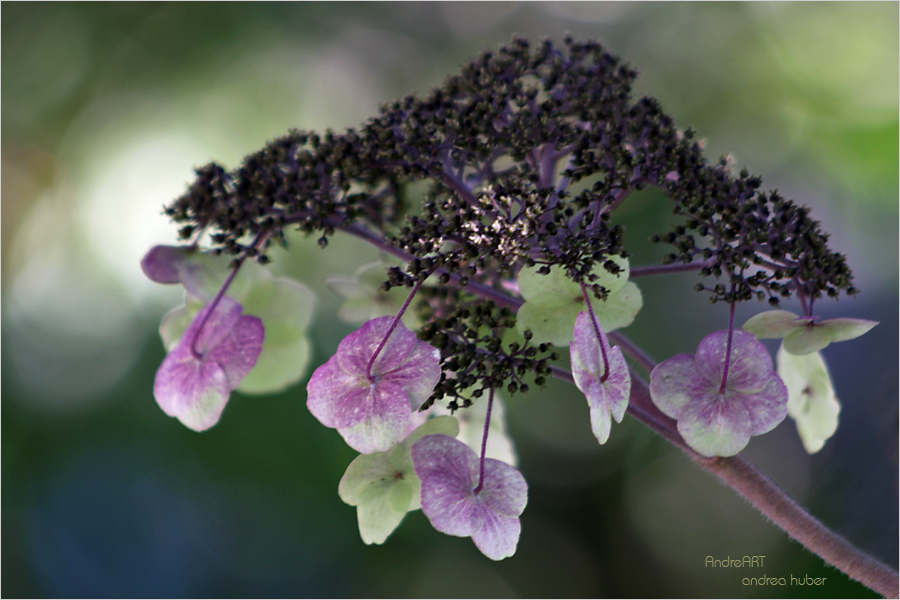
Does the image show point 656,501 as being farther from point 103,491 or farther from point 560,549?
point 103,491

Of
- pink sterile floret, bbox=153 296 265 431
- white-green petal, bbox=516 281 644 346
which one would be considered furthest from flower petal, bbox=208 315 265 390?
white-green petal, bbox=516 281 644 346

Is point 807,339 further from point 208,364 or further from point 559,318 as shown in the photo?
point 208,364

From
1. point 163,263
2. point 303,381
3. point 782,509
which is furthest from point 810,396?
point 303,381

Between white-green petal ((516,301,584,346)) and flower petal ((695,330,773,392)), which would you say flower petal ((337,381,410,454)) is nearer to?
white-green petal ((516,301,584,346))

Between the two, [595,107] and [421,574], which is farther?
[421,574]

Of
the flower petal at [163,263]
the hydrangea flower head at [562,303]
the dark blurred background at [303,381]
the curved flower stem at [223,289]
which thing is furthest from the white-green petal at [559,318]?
the dark blurred background at [303,381]

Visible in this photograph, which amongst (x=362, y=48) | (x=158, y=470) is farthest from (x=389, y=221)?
(x=362, y=48)
